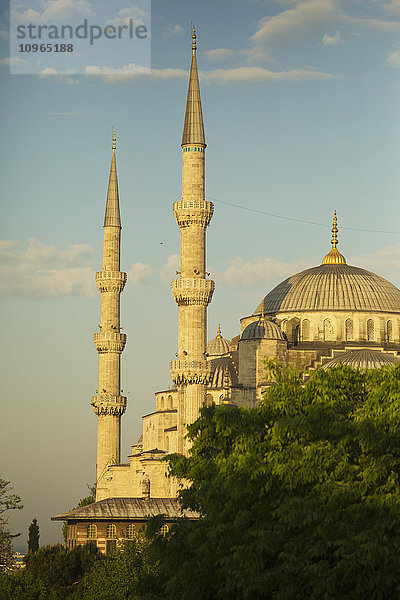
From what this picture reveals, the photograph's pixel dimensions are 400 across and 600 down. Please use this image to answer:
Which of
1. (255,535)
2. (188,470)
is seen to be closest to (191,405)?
(188,470)

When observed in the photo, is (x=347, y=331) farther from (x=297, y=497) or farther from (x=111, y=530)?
(x=297, y=497)

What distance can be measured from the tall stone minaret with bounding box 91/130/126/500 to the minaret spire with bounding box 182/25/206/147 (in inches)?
426

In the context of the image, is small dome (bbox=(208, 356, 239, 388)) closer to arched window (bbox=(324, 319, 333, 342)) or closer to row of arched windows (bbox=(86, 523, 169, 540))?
arched window (bbox=(324, 319, 333, 342))

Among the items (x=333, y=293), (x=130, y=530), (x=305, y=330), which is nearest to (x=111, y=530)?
(x=130, y=530)

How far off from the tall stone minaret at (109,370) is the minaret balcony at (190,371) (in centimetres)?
906

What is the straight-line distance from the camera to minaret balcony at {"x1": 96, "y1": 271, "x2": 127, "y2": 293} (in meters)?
56.5

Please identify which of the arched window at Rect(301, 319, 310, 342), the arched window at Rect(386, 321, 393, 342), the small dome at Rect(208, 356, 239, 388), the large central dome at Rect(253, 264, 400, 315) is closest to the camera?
the small dome at Rect(208, 356, 239, 388)

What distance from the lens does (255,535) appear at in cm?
1867

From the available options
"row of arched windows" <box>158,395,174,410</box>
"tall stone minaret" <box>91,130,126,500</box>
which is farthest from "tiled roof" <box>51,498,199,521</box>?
"row of arched windows" <box>158,395,174,410</box>

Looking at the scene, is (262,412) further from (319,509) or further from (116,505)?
(116,505)

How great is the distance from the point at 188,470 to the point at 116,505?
2238cm

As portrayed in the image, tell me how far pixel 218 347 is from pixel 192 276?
18.8 metres

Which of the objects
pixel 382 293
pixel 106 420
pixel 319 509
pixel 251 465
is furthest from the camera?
pixel 382 293

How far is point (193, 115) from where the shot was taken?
4788 cm
